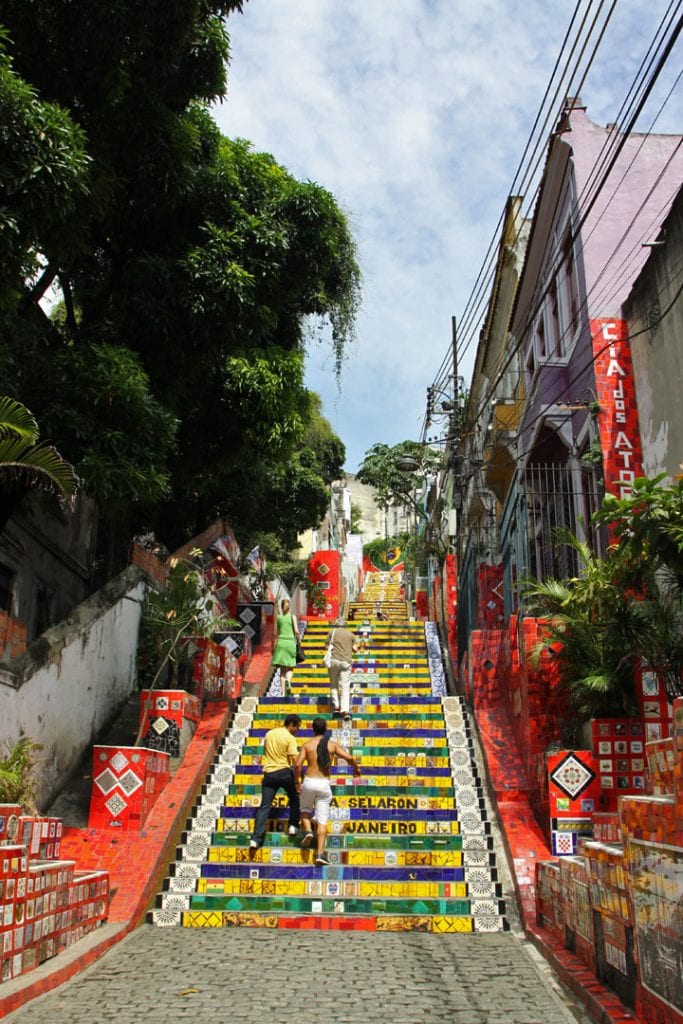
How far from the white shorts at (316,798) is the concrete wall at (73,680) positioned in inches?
112

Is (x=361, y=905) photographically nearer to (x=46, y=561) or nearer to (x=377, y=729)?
(x=377, y=729)

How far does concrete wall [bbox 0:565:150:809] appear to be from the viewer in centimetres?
974

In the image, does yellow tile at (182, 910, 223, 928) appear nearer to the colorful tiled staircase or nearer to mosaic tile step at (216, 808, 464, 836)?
the colorful tiled staircase

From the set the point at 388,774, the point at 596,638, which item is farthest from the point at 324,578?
the point at 596,638

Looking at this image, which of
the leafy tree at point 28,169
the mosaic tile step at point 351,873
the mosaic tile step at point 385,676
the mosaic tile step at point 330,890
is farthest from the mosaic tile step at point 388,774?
the leafy tree at point 28,169

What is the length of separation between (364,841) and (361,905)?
116 centimetres

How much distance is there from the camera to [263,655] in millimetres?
16828

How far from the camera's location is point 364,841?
31.5 feet

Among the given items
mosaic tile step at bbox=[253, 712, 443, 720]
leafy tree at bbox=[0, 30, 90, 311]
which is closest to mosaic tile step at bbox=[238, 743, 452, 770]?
mosaic tile step at bbox=[253, 712, 443, 720]

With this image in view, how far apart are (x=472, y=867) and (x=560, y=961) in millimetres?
2428

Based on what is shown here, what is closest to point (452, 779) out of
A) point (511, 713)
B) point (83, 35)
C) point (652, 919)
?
point (511, 713)

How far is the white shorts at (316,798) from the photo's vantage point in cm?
924

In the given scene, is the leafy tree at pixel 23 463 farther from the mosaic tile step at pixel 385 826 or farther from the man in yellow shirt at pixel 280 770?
the mosaic tile step at pixel 385 826

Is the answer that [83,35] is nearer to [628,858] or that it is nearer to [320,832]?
[320,832]
